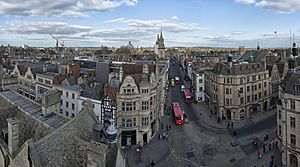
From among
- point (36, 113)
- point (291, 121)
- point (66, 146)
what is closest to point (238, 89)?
point (291, 121)

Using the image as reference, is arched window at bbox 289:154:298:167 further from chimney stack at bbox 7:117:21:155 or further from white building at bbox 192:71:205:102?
white building at bbox 192:71:205:102

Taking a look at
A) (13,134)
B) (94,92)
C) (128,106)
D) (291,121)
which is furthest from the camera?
(94,92)

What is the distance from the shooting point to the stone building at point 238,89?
67.3m

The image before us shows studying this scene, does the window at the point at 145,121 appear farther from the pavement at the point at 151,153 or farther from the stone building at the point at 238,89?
the stone building at the point at 238,89

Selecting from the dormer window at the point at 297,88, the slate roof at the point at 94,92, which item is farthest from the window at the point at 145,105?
the dormer window at the point at 297,88

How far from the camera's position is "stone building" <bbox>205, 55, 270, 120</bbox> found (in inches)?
2650

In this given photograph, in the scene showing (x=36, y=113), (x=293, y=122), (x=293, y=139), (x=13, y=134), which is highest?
(x=36, y=113)

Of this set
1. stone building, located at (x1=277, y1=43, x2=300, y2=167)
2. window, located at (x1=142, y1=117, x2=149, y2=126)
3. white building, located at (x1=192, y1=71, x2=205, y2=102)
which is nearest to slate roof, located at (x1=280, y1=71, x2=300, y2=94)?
stone building, located at (x1=277, y1=43, x2=300, y2=167)

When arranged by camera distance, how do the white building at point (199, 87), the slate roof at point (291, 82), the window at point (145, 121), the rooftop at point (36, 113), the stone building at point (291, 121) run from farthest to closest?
the white building at point (199, 87), the window at point (145, 121), the slate roof at point (291, 82), the stone building at point (291, 121), the rooftop at point (36, 113)

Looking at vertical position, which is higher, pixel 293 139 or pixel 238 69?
pixel 238 69

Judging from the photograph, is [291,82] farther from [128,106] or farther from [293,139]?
[128,106]

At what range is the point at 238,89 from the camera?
2648 inches

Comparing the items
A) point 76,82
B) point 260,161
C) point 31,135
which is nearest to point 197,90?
point 76,82

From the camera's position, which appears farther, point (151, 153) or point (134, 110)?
point (134, 110)
